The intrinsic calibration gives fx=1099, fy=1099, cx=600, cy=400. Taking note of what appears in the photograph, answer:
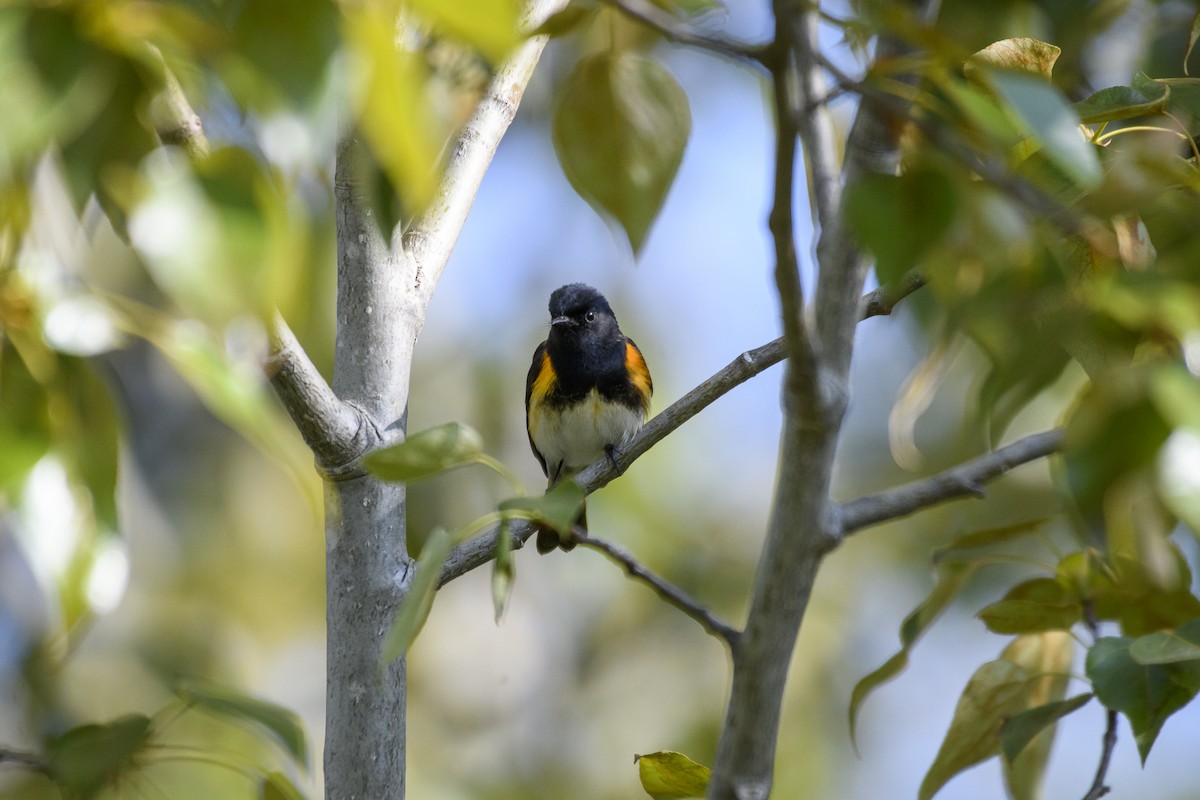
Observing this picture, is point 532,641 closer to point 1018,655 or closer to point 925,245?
point 1018,655

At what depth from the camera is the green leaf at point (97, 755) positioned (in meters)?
0.81

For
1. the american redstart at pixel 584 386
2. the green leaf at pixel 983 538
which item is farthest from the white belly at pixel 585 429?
the green leaf at pixel 983 538

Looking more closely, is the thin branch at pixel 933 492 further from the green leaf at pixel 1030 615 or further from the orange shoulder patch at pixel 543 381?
the orange shoulder patch at pixel 543 381

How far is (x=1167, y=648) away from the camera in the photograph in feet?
3.67

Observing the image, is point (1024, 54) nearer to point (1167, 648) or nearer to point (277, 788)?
point (1167, 648)

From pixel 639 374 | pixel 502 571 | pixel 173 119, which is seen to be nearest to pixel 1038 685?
pixel 502 571

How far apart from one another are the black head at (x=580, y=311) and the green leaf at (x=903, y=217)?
3.62 metres

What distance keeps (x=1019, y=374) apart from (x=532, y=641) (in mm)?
6293

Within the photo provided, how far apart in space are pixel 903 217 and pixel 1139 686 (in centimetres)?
84

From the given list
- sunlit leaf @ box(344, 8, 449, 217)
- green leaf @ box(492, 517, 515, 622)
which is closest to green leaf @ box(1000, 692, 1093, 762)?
green leaf @ box(492, 517, 515, 622)

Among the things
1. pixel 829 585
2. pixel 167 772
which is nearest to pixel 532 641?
pixel 829 585

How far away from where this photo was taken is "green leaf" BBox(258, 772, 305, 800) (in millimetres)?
901

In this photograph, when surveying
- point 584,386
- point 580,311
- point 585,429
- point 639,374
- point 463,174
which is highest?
point 580,311

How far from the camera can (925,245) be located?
655 millimetres
